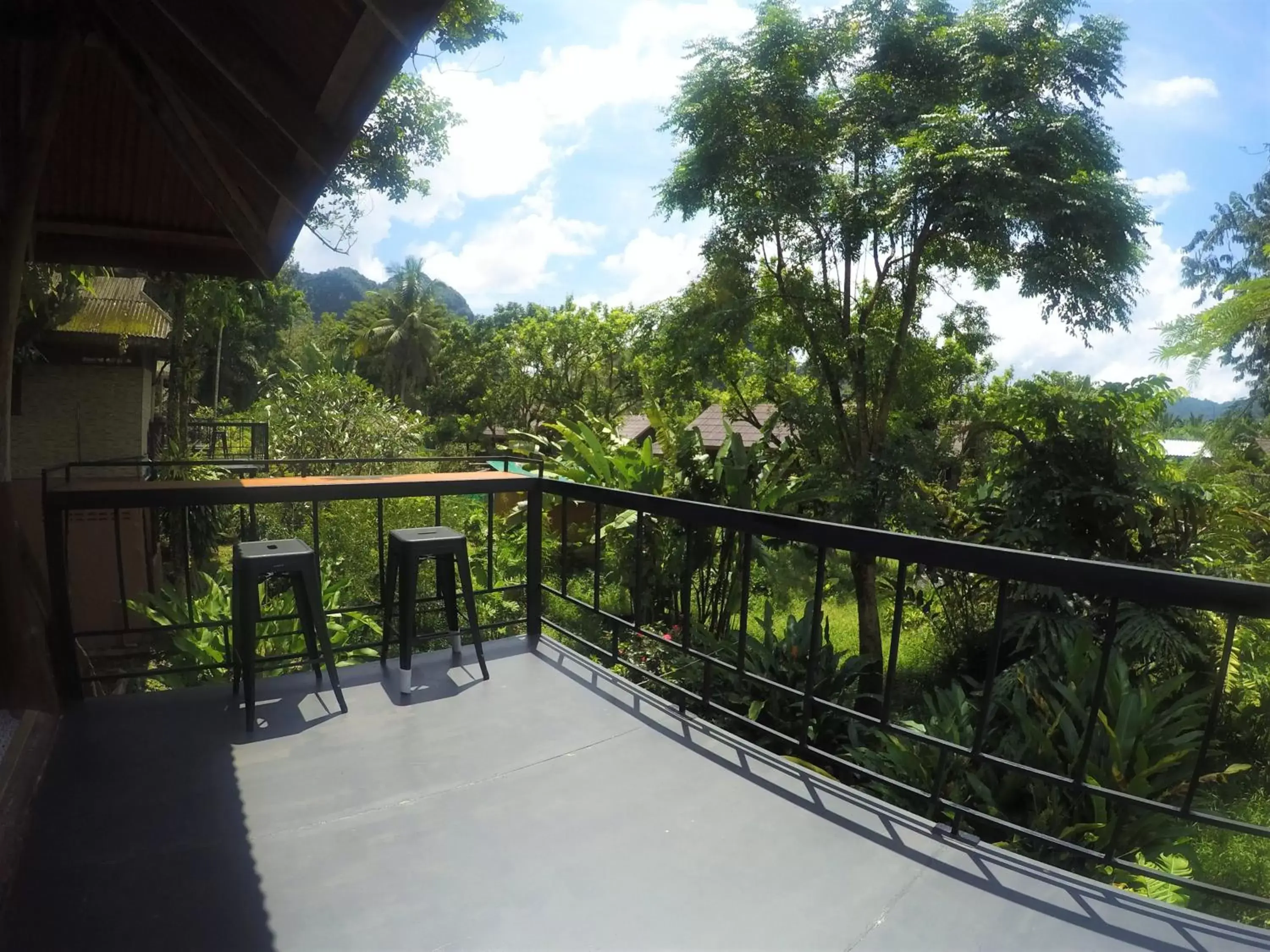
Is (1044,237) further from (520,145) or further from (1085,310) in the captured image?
(520,145)

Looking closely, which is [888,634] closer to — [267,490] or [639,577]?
[639,577]

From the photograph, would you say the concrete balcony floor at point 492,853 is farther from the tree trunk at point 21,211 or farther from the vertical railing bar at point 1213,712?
the tree trunk at point 21,211

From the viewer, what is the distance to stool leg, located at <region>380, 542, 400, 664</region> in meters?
3.29

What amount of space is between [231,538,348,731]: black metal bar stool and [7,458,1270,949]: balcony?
0.14 metres

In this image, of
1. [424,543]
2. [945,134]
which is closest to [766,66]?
[945,134]

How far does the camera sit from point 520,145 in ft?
29.3

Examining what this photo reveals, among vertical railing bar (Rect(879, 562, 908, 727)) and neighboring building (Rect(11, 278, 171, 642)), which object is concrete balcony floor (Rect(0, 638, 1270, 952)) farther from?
neighboring building (Rect(11, 278, 171, 642))

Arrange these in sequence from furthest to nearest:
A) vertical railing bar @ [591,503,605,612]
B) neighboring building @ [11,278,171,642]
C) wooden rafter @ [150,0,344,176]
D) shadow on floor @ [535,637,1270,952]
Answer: neighboring building @ [11,278,171,642] → vertical railing bar @ [591,503,605,612] → wooden rafter @ [150,0,344,176] → shadow on floor @ [535,637,1270,952]

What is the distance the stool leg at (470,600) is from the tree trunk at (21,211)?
1858 millimetres

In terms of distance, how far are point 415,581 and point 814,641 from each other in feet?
5.64

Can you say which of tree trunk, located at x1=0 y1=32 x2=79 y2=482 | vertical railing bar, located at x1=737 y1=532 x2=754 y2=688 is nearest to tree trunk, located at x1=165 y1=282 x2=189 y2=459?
tree trunk, located at x1=0 y1=32 x2=79 y2=482

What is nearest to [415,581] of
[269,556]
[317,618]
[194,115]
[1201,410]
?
[317,618]

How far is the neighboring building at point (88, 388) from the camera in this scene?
8.12 m

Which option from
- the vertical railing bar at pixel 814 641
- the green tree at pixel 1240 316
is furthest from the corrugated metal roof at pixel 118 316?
the green tree at pixel 1240 316
